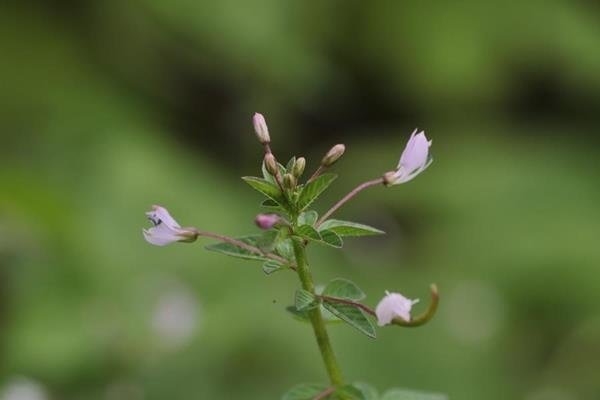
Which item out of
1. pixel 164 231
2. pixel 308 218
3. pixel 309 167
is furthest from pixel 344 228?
pixel 309 167


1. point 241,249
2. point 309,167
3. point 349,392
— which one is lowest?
point 349,392

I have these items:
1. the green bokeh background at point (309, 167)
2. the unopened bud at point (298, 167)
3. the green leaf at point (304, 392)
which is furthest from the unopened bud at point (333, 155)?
the green bokeh background at point (309, 167)

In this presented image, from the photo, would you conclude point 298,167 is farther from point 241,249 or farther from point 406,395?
point 406,395

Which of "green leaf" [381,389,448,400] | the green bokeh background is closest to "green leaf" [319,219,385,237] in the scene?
"green leaf" [381,389,448,400]

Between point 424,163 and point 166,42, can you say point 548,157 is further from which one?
point 424,163

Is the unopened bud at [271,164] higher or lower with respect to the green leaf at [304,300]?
higher

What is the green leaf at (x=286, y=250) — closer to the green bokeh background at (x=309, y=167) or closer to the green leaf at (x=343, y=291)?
the green leaf at (x=343, y=291)

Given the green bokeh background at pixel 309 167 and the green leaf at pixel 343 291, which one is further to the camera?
the green bokeh background at pixel 309 167
